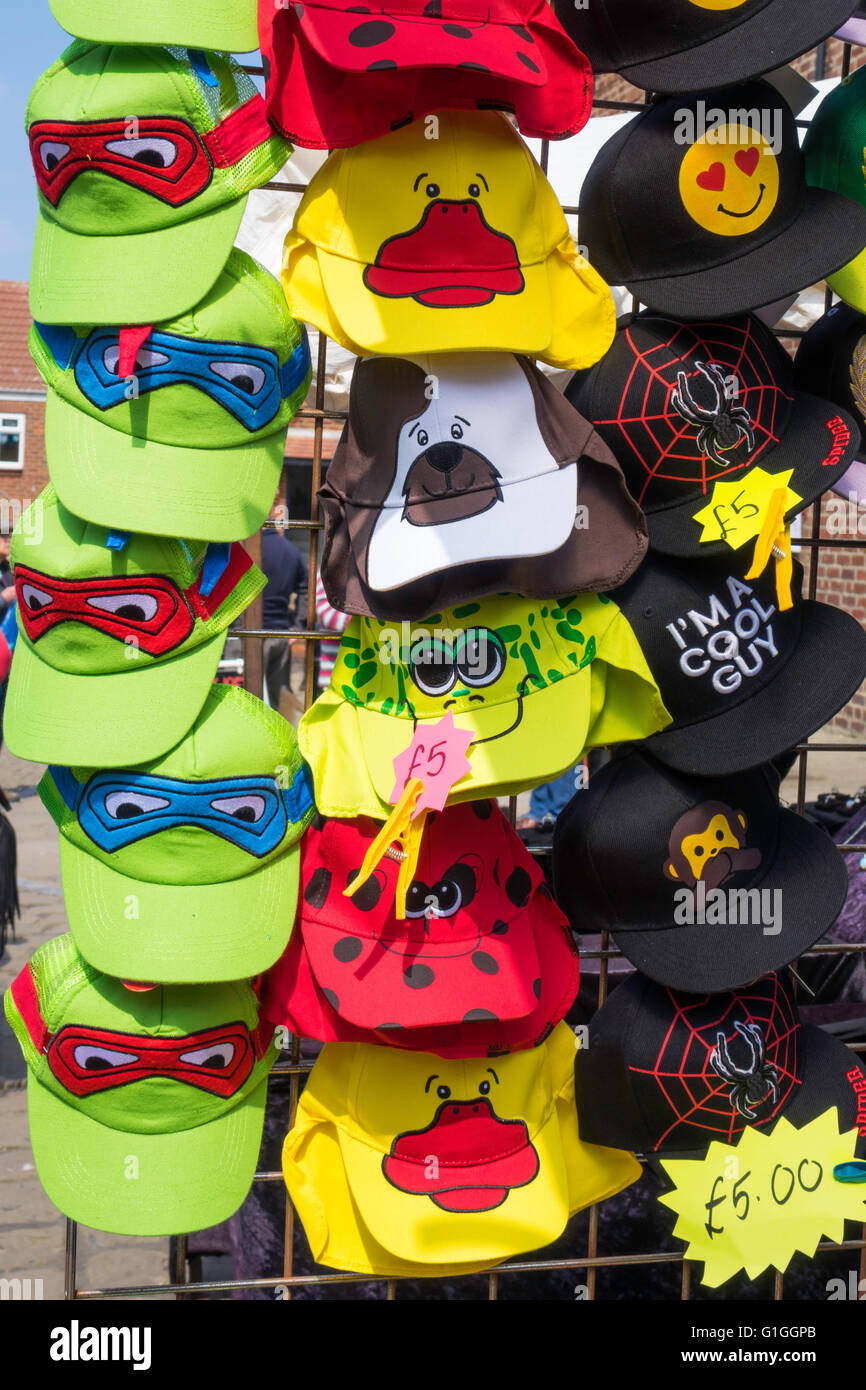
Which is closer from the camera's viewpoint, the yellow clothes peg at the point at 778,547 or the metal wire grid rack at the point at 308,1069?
the yellow clothes peg at the point at 778,547

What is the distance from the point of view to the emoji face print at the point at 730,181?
998 mm

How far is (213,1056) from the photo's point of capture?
1.03 m

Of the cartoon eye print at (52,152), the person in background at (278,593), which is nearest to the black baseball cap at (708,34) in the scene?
the cartoon eye print at (52,152)

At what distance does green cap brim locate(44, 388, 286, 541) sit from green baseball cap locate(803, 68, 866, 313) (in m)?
0.55

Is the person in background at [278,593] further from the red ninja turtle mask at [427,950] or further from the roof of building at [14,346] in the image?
the roof of building at [14,346]

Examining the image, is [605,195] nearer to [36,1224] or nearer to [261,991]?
[261,991]

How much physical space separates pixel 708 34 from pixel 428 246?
11.4 inches

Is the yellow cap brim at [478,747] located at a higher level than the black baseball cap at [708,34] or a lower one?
lower

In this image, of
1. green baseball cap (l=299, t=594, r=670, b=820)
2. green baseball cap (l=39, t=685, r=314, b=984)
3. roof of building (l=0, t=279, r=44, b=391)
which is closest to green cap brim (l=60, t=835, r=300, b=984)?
green baseball cap (l=39, t=685, r=314, b=984)

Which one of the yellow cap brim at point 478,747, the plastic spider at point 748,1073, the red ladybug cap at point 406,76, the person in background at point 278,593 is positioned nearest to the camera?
the red ladybug cap at point 406,76

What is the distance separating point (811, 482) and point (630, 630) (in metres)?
0.19

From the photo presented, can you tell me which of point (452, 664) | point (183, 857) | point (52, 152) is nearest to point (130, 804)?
point (183, 857)

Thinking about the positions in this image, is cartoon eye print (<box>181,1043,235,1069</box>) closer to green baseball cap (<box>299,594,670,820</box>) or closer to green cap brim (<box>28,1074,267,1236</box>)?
green cap brim (<box>28,1074,267,1236</box>)

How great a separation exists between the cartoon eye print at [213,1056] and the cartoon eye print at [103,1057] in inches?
1.8
